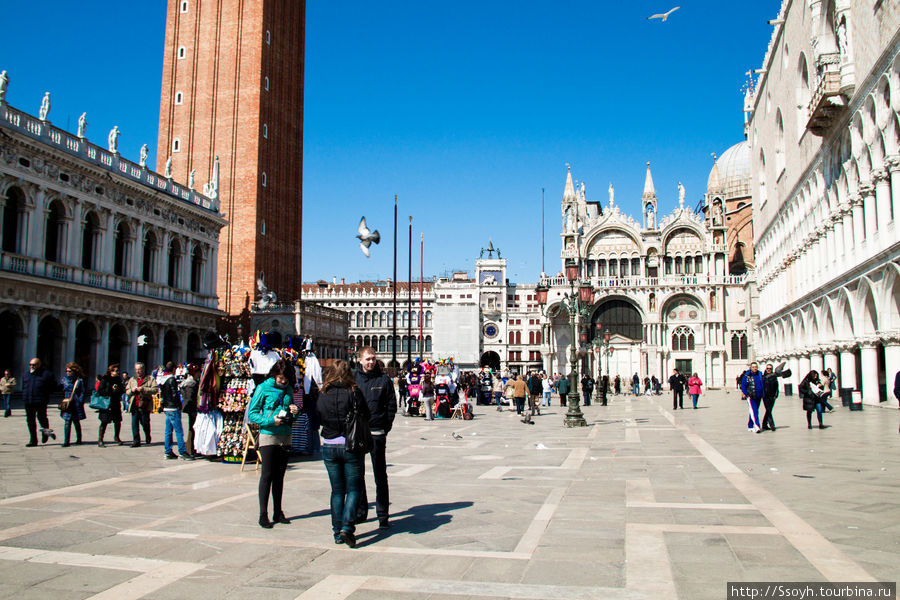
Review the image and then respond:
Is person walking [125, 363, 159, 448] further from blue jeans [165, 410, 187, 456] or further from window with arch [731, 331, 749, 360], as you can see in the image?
window with arch [731, 331, 749, 360]

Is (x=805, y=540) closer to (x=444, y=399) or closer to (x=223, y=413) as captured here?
(x=223, y=413)

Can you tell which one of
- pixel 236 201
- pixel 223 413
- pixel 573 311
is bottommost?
pixel 223 413

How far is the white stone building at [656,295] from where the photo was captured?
58031 millimetres

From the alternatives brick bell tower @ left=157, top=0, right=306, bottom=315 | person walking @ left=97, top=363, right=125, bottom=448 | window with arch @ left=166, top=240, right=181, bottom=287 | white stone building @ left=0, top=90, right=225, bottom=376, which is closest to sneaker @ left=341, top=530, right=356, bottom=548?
person walking @ left=97, top=363, right=125, bottom=448

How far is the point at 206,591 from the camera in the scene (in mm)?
4578

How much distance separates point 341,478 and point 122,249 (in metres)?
32.8

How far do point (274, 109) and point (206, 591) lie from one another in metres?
50.7

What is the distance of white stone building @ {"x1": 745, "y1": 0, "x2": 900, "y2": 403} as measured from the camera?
820 inches

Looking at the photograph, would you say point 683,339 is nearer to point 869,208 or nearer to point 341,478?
point 869,208

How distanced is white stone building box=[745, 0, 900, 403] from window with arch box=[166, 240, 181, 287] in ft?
105

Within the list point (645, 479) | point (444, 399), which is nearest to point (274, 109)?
point (444, 399)

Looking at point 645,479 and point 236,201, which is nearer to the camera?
point 645,479

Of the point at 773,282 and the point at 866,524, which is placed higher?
the point at 773,282

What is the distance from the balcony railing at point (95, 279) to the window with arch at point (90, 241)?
0.64 metres
